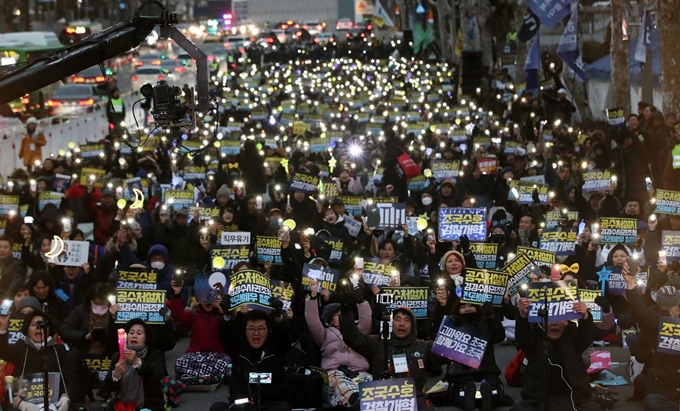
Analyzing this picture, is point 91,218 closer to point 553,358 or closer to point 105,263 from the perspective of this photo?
point 105,263

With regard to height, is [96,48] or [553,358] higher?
[96,48]

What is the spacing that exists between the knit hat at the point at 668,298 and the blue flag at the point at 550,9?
67.5 feet

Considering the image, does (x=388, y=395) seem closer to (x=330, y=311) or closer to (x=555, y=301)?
(x=555, y=301)

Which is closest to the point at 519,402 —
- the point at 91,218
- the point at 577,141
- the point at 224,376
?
the point at 224,376

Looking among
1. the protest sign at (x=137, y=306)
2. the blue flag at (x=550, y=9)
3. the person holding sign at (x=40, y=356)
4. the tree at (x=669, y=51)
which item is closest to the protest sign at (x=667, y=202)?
the protest sign at (x=137, y=306)

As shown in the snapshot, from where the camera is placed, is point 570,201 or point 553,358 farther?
point 570,201

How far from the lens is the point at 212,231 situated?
16906 mm

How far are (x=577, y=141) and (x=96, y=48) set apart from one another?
54.9 ft

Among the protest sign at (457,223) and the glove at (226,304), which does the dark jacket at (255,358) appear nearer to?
the glove at (226,304)

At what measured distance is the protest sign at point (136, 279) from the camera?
41.9 ft

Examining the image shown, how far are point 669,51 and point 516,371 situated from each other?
43.2 feet

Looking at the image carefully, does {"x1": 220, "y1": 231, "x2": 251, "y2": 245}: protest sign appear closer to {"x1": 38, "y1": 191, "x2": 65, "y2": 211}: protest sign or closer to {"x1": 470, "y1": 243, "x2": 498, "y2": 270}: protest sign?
{"x1": 470, "y1": 243, "x2": 498, "y2": 270}: protest sign

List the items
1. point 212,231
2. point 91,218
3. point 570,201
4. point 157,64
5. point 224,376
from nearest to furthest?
point 224,376, point 212,231, point 570,201, point 91,218, point 157,64

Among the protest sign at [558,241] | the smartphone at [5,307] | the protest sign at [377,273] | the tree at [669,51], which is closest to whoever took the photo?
the smartphone at [5,307]
